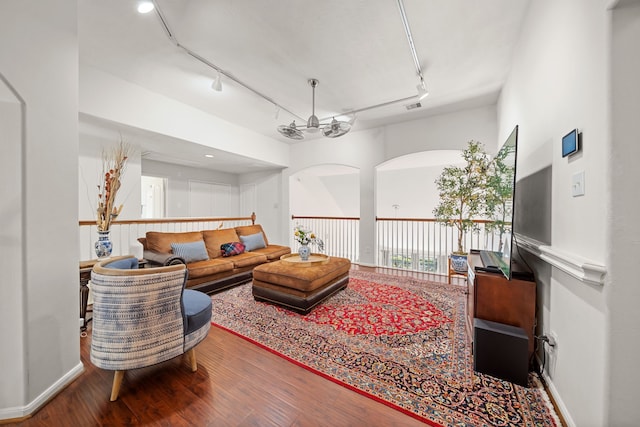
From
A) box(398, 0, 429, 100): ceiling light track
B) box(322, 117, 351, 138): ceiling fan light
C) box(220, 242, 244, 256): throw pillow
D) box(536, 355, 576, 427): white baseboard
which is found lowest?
box(536, 355, 576, 427): white baseboard

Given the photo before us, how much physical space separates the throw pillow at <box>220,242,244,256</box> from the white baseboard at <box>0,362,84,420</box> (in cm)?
240

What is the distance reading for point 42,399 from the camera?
1.52 metres

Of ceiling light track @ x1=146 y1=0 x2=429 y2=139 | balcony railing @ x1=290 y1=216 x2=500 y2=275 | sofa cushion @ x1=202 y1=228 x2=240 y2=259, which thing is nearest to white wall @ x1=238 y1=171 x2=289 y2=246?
balcony railing @ x1=290 y1=216 x2=500 y2=275

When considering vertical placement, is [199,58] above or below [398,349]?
above

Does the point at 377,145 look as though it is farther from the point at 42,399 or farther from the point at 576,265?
the point at 42,399

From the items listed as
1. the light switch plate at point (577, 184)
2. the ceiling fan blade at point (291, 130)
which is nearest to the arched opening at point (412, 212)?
the ceiling fan blade at point (291, 130)

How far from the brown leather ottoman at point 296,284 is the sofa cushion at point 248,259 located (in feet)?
2.73

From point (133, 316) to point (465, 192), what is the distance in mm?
4233

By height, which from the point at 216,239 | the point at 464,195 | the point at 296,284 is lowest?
the point at 296,284

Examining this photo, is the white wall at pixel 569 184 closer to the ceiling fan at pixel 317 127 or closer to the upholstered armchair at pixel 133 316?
the ceiling fan at pixel 317 127

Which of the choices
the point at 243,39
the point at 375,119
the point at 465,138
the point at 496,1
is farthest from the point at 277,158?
the point at 496,1

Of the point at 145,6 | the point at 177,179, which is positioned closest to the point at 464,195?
the point at 145,6

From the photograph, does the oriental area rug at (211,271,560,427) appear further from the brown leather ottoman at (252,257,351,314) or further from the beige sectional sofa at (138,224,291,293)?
the beige sectional sofa at (138,224,291,293)

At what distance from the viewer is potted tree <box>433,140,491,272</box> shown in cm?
368
